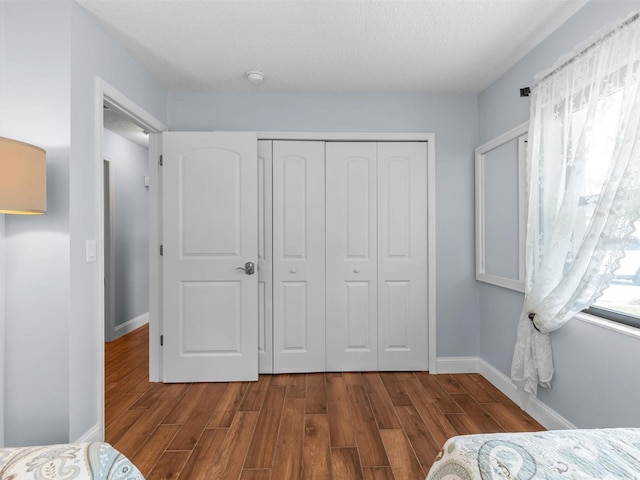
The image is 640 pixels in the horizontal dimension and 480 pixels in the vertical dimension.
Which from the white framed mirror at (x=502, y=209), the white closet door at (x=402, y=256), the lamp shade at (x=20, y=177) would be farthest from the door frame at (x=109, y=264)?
the white framed mirror at (x=502, y=209)

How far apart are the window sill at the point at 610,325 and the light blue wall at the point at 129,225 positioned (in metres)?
4.59

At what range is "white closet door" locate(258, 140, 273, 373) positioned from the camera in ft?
10.5

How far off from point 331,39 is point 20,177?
1.87 metres

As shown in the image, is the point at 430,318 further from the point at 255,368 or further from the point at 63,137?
the point at 63,137

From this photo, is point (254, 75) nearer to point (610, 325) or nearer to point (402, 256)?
point (402, 256)

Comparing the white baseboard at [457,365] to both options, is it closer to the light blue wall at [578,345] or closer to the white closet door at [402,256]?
the white closet door at [402,256]

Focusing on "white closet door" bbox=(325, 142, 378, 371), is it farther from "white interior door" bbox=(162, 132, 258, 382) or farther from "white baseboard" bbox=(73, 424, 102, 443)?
"white baseboard" bbox=(73, 424, 102, 443)

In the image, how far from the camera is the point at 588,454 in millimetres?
967

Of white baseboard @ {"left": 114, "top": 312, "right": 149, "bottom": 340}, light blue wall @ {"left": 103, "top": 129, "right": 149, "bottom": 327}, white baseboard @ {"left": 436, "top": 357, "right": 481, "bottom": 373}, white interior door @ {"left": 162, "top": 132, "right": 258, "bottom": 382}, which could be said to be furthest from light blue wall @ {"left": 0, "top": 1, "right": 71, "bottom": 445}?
white baseboard @ {"left": 436, "top": 357, "right": 481, "bottom": 373}

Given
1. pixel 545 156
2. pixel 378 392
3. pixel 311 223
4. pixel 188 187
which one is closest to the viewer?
pixel 545 156

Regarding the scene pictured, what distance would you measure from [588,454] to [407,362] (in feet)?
7.76

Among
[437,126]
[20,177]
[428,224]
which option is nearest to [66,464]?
[20,177]

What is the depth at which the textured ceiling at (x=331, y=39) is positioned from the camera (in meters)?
2.03

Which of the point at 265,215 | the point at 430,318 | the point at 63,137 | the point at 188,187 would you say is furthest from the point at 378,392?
the point at 63,137
